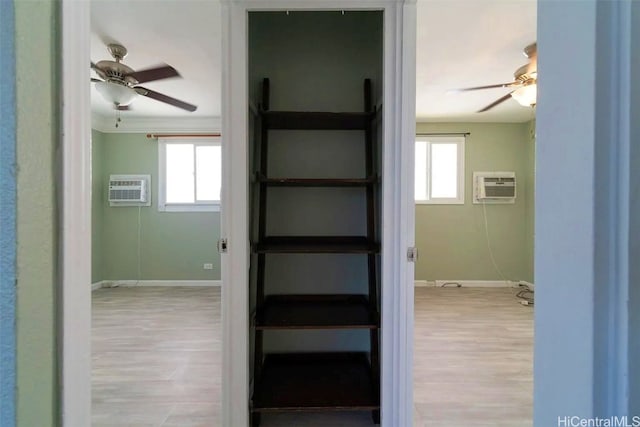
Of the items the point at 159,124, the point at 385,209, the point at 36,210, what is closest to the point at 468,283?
the point at 385,209

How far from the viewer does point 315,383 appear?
169cm

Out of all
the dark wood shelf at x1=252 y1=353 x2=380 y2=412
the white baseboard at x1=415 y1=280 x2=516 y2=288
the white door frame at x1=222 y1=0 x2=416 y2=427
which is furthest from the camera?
the white baseboard at x1=415 y1=280 x2=516 y2=288

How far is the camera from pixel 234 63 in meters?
1.39

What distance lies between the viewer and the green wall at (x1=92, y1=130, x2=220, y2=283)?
468 cm

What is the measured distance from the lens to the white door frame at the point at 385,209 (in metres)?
1.39

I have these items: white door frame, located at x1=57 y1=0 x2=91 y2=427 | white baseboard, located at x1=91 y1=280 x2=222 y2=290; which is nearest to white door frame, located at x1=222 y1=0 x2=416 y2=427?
white door frame, located at x1=57 y1=0 x2=91 y2=427

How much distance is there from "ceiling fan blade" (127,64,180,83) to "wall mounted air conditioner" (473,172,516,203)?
4200 millimetres

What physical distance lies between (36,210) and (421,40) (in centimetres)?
266

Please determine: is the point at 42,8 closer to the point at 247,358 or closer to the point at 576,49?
the point at 576,49

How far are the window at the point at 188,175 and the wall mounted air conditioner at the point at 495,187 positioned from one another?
13.0ft

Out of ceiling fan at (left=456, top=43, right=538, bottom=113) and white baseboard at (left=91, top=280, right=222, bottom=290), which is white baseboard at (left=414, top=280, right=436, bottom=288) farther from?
white baseboard at (left=91, top=280, right=222, bottom=290)

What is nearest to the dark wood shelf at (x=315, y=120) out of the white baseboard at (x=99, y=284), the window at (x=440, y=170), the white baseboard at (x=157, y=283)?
the window at (x=440, y=170)

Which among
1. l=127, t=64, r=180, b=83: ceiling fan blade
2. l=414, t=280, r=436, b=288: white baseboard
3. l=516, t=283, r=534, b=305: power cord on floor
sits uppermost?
l=127, t=64, r=180, b=83: ceiling fan blade

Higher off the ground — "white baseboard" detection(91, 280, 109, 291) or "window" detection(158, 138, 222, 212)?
"window" detection(158, 138, 222, 212)
